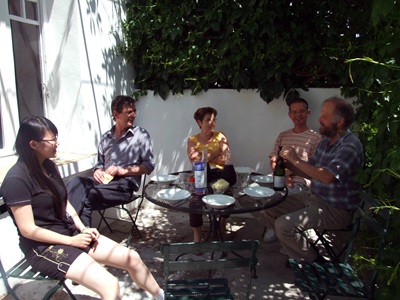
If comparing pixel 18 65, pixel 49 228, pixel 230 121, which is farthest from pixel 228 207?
pixel 18 65

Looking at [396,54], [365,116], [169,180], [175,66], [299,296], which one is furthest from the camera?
[175,66]

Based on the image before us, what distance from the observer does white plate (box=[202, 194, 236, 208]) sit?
8.16ft

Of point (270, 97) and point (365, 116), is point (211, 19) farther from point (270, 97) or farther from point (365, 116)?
point (365, 116)

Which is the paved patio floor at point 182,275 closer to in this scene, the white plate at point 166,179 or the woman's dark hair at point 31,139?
the white plate at point 166,179

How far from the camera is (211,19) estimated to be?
398cm

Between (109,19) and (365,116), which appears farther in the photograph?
(109,19)

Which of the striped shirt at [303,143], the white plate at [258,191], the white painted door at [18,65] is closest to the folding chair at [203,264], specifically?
the white plate at [258,191]

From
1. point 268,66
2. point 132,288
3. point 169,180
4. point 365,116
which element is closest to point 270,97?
point 268,66

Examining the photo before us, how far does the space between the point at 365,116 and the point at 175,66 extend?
2.23 m

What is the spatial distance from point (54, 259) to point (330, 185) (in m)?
2.08

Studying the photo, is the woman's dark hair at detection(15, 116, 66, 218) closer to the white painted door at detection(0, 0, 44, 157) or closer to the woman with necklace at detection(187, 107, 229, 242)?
the white painted door at detection(0, 0, 44, 157)

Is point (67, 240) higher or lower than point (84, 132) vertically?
lower

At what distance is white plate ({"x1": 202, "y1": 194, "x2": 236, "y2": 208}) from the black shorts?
36.1 inches

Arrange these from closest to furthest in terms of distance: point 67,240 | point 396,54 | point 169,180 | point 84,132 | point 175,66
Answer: point 396,54 < point 67,240 < point 169,180 < point 84,132 < point 175,66
